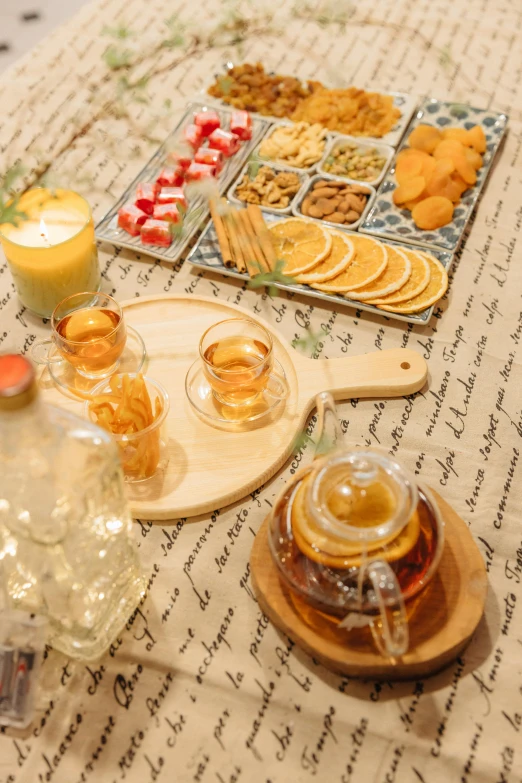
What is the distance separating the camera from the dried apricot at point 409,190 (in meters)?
1.21

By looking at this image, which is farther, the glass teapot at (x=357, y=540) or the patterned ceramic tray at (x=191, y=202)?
the patterned ceramic tray at (x=191, y=202)

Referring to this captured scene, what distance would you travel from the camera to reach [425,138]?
1.31 meters

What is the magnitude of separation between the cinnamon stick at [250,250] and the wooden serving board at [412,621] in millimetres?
491

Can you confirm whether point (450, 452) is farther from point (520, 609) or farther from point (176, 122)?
point (176, 122)

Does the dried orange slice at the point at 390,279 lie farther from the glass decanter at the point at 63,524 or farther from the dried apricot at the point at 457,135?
the glass decanter at the point at 63,524

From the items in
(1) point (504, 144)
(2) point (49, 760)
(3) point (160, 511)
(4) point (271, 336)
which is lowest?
(2) point (49, 760)

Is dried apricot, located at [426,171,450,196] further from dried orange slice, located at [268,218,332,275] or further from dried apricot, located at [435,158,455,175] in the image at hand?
dried orange slice, located at [268,218,332,275]

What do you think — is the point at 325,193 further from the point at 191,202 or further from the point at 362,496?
the point at 362,496

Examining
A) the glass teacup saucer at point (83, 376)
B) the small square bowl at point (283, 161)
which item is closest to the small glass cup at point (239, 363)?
the glass teacup saucer at point (83, 376)

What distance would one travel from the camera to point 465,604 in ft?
2.44

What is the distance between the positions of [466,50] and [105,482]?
54.0 inches

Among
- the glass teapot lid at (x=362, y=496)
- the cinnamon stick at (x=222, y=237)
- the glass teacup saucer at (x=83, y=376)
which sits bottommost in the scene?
the glass teacup saucer at (x=83, y=376)

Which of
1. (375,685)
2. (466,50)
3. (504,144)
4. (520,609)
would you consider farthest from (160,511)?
(466,50)

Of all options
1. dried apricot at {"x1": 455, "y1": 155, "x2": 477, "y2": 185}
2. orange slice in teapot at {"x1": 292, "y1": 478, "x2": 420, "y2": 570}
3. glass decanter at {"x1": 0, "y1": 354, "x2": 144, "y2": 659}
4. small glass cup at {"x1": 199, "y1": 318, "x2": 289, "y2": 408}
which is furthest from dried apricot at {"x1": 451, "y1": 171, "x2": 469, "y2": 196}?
glass decanter at {"x1": 0, "y1": 354, "x2": 144, "y2": 659}
